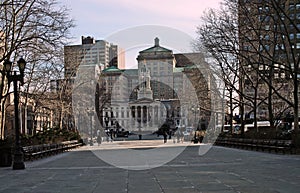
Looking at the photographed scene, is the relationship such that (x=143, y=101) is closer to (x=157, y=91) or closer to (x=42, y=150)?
(x=157, y=91)

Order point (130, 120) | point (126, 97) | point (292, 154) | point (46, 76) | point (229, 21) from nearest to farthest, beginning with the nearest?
point (292, 154), point (229, 21), point (46, 76), point (126, 97), point (130, 120)

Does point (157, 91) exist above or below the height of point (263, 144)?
above

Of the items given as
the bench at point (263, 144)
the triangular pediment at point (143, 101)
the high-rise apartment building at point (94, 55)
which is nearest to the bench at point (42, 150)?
the high-rise apartment building at point (94, 55)

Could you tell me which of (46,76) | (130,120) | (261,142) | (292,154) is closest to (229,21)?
(261,142)

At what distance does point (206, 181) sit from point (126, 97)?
75.4 metres

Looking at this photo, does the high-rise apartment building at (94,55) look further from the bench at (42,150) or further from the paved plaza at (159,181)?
the paved plaza at (159,181)

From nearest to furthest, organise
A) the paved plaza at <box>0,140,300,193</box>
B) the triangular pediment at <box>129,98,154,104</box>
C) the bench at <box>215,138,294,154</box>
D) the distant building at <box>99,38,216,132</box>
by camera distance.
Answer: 1. the paved plaza at <box>0,140,300,193</box>
2. the bench at <box>215,138,294,154</box>
3. the distant building at <box>99,38,216,132</box>
4. the triangular pediment at <box>129,98,154,104</box>

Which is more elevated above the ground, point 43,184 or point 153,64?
point 153,64

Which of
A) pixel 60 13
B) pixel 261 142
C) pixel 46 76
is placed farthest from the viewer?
pixel 46 76

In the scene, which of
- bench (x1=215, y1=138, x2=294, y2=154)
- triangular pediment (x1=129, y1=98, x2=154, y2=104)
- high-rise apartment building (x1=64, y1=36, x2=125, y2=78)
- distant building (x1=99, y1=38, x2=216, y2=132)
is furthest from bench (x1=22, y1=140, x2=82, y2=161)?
triangular pediment (x1=129, y1=98, x2=154, y2=104)

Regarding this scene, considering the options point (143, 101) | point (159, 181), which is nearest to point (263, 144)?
point (159, 181)

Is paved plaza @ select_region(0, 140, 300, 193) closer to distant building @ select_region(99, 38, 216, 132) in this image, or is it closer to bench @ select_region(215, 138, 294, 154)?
bench @ select_region(215, 138, 294, 154)

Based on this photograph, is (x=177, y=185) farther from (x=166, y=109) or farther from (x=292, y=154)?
(x=166, y=109)

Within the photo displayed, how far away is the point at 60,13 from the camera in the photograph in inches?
1108
